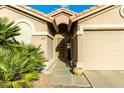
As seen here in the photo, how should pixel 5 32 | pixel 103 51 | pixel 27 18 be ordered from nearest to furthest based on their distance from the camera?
1. pixel 5 32
2. pixel 27 18
3. pixel 103 51

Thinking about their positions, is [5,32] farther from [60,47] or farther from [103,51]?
[60,47]

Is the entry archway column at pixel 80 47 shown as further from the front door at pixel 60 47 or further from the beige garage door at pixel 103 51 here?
the front door at pixel 60 47

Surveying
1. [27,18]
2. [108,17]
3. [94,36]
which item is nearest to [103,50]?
[94,36]

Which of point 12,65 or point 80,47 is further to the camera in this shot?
point 80,47

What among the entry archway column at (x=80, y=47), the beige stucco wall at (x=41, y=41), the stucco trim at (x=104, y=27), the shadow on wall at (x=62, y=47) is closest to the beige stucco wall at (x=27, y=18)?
the beige stucco wall at (x=41, y=41)

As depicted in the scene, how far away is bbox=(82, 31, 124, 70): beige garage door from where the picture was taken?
47.0 feet

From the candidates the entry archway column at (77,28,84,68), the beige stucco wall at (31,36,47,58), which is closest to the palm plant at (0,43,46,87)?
the beige stucco wall at (31,36,47,58)

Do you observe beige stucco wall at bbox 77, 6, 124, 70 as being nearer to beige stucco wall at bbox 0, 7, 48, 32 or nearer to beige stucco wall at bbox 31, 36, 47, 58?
beige stucco wall at bbox 31, 36, 47, 58

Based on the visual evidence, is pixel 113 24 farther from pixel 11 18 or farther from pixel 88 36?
pixel 11 18

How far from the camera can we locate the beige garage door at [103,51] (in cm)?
1431

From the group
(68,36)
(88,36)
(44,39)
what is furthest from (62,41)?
(44,39)

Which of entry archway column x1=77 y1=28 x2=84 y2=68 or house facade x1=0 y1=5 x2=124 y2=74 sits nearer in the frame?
house facade x1=0 y1=5 x2=124 y2=74

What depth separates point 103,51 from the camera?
14328 millimetres

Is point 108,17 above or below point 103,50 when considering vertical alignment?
above
